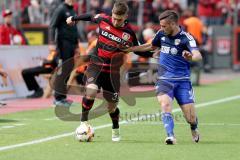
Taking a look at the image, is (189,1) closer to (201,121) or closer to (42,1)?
(42,1)

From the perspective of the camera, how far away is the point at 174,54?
1203cm

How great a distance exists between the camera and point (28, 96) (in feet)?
68.9

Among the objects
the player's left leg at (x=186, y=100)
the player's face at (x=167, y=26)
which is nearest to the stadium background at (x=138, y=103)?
the player's left leg at (x=186, y=100)

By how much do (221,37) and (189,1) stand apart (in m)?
1.97

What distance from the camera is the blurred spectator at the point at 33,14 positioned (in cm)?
2747

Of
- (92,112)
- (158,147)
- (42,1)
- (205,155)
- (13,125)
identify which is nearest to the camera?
(205,155)

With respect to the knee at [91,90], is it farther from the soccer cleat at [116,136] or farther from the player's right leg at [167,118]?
the player's right leg at [167,118]

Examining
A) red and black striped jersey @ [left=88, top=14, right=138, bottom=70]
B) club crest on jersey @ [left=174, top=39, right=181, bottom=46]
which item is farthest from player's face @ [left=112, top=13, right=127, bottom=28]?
club crest on jersey @ [left=174, top=39, right=181, bottom=46]

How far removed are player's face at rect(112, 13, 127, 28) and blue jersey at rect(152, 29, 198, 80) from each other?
562 millimetres

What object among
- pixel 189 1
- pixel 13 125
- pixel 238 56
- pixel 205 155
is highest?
pixel 205 155

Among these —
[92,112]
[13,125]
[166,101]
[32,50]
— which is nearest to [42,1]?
[32,50]

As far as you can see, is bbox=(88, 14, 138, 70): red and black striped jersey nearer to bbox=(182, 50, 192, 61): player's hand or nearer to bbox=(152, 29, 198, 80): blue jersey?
bbox=(152, 29, 198, 80): blue jersey

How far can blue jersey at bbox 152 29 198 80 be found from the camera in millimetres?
11969

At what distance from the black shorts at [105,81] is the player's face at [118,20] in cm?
71
